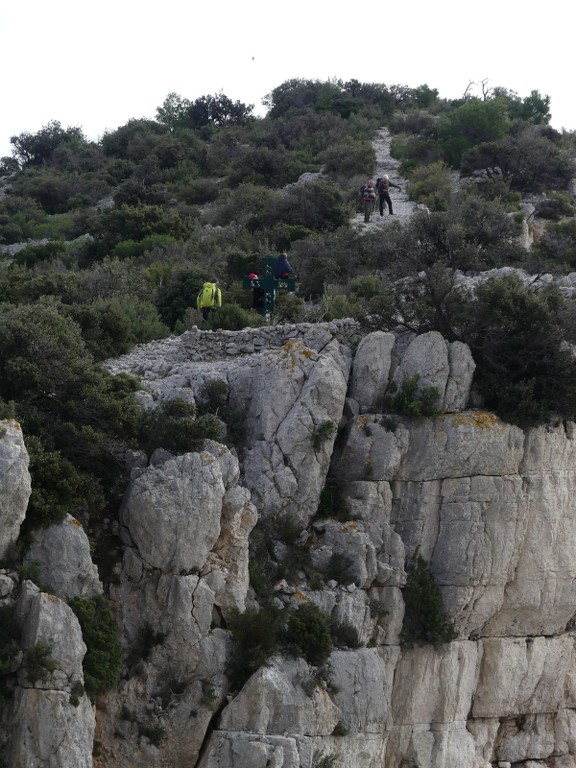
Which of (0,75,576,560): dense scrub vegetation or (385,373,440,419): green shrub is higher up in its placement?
(0,75,576,560): dense scrub vegetation

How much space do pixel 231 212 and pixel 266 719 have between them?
27342 millimetres

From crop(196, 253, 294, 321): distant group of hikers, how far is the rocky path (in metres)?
7.04

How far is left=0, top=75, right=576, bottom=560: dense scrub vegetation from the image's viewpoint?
19.7 m

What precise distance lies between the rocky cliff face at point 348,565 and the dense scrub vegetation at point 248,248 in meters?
0.94

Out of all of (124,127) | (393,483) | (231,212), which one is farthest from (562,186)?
(124,127)

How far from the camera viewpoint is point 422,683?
71.5 ft

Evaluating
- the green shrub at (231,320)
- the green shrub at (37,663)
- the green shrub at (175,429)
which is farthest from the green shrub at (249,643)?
the green shrub at (231,320)

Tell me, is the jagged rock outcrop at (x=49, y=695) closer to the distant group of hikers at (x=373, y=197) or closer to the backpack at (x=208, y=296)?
the backpack at (x=208, y=296)

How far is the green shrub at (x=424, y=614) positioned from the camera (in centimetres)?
2158

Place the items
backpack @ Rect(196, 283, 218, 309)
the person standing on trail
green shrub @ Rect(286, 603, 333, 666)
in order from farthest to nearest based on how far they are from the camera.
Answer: the person standing on trail, backpack @ Rect(196, 283, 218, 309), green shrub @ Rect(286, 603, 333, 666)

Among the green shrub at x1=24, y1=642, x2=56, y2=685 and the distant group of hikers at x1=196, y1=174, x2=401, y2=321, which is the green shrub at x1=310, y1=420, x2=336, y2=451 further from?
the green shrub at x1=24, y1=642, x2=56, y2=685

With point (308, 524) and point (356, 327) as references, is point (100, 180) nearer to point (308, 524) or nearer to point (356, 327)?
point (356, 327)

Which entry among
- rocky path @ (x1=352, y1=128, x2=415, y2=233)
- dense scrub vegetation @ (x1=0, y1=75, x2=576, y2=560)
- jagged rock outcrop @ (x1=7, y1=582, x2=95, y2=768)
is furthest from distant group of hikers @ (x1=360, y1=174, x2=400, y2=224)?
jagged rock outcrop @ (x1=7, y1=582, x2=95, y2=768)

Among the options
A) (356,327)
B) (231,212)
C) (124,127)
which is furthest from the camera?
(124,127)
